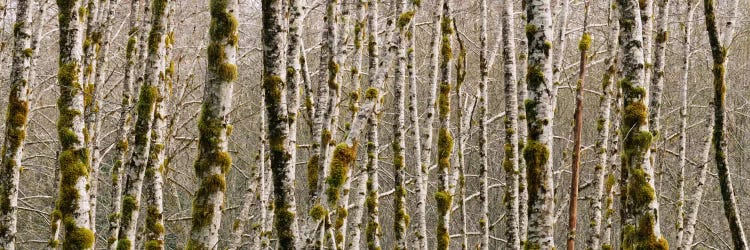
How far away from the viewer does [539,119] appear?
4.84 m

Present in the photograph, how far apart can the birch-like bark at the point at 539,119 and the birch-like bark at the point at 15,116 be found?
14.9ft

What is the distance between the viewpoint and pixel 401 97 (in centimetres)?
794

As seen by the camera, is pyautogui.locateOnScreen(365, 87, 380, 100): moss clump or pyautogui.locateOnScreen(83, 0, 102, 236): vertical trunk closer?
pyautogui.locateOnScreen(365, 87, 380, 100): moss clump

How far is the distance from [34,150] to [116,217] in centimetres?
1163

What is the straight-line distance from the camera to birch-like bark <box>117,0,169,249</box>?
20.3 feet

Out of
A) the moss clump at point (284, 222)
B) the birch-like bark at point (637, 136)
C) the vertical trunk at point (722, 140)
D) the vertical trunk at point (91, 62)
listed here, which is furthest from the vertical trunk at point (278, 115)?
the vertical trunk at point (722, 140)

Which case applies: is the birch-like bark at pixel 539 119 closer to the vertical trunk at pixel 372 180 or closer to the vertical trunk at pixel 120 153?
the vertical trunk at pixel 372 180

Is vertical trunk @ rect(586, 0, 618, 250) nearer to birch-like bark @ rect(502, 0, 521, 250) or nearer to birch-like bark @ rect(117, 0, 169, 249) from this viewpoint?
birch-like bark @ rect(502, 0, 521, 250)

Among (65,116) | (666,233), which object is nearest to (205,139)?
(65,116)

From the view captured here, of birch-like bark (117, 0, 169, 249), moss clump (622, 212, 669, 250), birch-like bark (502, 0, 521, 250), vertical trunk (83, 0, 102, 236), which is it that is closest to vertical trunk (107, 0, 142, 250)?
vertical trunk (83, 0, 102, 236)

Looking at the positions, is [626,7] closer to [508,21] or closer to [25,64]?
[508,21]

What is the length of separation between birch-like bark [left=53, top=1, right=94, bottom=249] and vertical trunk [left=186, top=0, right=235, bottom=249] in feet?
3.46

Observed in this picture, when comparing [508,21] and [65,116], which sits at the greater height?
[508,21]

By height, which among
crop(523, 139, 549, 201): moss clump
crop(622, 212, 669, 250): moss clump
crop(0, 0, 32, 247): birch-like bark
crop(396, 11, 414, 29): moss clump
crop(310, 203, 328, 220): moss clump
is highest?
crop(396, 11, 414, 29): moss clump
